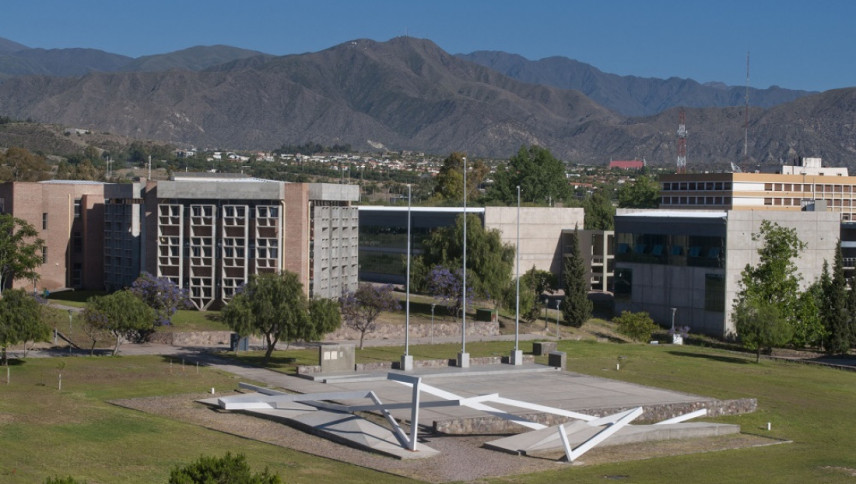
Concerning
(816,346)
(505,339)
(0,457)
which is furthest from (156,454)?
(816,346)

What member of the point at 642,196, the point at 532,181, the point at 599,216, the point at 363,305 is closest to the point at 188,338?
the point at 363,305

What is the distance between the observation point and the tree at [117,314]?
5681 centimetres

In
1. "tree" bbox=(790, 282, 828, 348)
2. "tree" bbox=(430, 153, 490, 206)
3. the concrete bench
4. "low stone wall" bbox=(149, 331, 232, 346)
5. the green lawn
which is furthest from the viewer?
"tree" bbox=(430, 153, 490, 206)

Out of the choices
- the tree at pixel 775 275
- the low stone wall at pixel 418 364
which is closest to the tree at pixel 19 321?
the low stone wall at pixel 418 364

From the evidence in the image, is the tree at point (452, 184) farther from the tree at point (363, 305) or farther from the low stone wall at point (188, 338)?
the low stone wall at point (188, 338)

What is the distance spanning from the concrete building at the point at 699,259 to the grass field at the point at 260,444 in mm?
22400

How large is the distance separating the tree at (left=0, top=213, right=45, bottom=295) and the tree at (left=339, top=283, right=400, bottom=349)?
2047cm

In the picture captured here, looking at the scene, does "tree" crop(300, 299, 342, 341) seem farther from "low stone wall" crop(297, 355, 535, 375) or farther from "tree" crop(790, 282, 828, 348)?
"tree" crop(790, 282, 828, 348)

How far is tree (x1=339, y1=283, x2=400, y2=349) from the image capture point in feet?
218

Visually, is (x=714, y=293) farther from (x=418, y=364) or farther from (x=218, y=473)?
(x=218, y=473)

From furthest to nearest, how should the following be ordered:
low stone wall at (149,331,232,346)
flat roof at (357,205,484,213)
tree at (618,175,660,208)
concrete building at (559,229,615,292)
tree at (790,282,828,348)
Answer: tree at (618,175,660,208) → concrete building at (559,229,615,292) → flat roof at (357,205,484,213) → tree at (790,282,828,348) → low stone wall at (149,331,232,346)

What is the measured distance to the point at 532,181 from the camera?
159500 millimetres

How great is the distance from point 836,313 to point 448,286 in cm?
2531

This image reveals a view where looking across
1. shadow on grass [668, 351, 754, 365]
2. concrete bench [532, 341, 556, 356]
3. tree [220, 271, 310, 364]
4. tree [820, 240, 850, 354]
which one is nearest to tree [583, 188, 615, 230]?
tree [820, 240, 850, 354]
